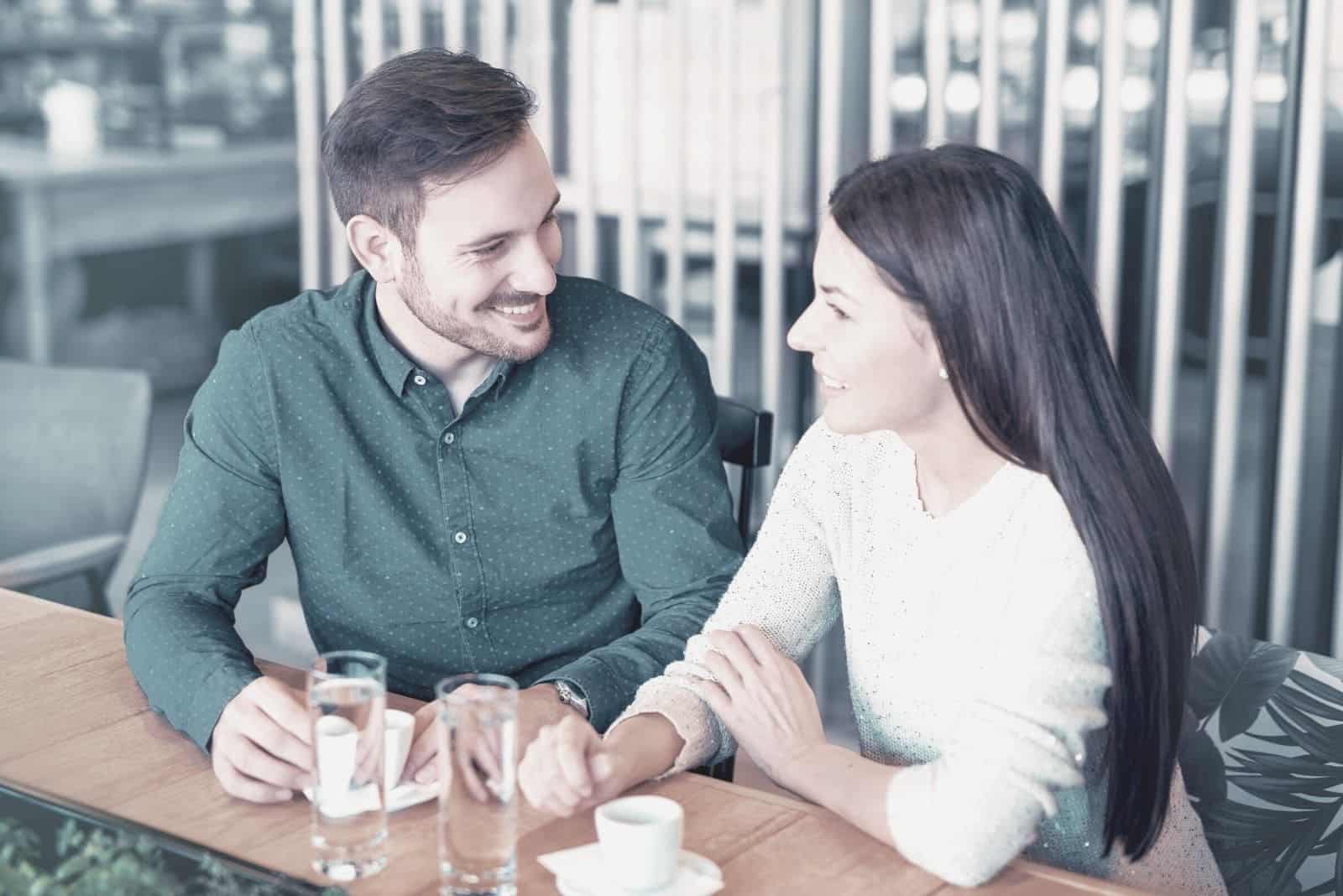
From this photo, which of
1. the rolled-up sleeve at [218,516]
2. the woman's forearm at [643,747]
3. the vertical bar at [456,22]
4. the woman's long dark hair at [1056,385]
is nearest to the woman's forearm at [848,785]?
the woman's forearm at [643,747]

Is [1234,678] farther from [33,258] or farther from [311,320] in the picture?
[33,258]

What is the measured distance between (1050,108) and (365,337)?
3.81ft

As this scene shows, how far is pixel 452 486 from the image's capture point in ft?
6.01

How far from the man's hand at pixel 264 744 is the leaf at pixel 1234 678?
2.75 feet

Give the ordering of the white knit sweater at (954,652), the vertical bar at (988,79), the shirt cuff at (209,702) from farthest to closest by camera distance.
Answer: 1. the vertical bar at (988,79)
2. the shirt cuff at (209,702)
3. the white knit sweater at (954,652)

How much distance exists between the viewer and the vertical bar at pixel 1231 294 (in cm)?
228

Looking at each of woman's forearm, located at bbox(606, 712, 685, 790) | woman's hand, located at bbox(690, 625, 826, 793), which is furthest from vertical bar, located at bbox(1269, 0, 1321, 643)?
woman's forearm, located at bbox(606, 712, 685, 790)

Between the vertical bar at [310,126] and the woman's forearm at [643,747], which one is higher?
the vertical bar at [310,126]

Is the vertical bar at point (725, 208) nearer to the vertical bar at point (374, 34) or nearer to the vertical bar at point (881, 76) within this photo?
the vertical bar at point (881, 76)

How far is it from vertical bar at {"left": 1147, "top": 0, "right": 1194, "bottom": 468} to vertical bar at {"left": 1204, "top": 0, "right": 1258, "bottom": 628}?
6 cm

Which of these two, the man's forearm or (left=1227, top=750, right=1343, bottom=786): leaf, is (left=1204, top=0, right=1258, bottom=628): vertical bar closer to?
(left=1227, top=750, right=1343, bottom=786): leaf

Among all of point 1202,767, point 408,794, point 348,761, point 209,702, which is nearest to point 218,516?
point 209,702

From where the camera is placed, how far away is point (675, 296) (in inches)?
114

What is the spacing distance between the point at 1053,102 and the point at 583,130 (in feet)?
2.82
